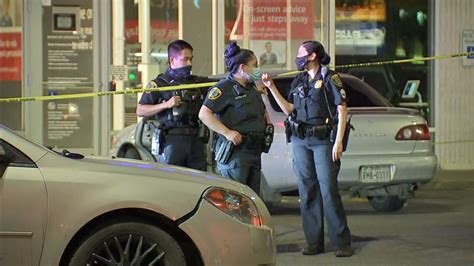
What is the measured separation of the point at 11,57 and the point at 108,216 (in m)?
8.43

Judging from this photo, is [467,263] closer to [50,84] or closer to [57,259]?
[57,259]

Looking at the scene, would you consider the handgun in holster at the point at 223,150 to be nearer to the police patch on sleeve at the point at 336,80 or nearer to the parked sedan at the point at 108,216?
the police patch on sleeve at the point at 336,80

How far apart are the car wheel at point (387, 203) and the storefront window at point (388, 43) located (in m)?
3.98

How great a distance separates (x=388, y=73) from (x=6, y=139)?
9242mm

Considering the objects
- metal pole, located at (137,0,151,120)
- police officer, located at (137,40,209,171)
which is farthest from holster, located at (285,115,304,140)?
metal pole, located at (137,0,151,120)

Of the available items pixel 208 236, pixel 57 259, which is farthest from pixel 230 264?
pixel 57 259

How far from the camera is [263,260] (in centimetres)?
487

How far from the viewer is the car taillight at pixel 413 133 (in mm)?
8297

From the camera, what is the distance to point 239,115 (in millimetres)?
6344

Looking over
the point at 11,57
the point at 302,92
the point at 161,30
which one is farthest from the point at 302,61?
the point at 11,57

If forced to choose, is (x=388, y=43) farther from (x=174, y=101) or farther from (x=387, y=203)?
(x=174, y=101)

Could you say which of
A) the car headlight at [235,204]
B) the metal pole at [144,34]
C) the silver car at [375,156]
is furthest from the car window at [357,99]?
the metal pole at [144,34]

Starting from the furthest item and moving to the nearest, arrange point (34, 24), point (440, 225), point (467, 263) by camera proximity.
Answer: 1. point (34, 24)
2. point (440, 225)
3. point (467, 263)

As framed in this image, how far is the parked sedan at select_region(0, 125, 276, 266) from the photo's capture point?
4559mm
